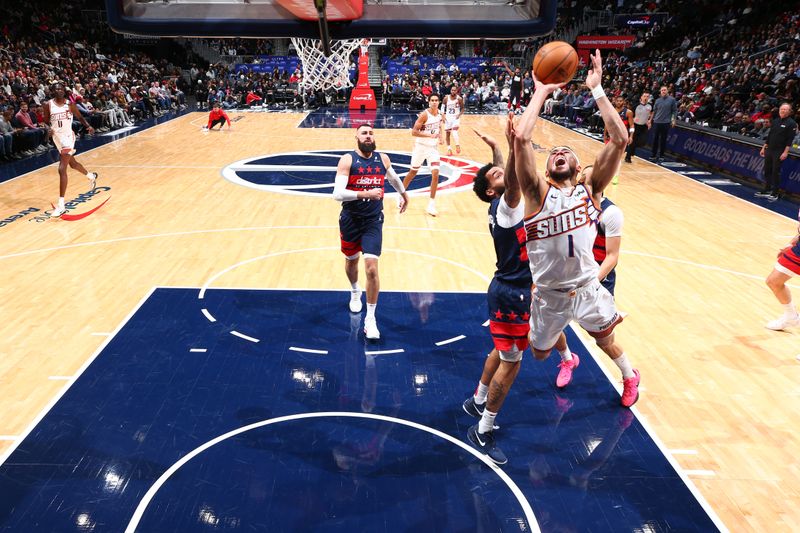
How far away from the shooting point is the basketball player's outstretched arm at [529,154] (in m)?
3.31

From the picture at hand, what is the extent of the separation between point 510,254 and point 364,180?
2259 millimetres

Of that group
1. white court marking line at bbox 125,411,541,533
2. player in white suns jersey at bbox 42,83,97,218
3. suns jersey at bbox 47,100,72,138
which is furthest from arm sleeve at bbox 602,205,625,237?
suns jersey at bbox 47,100,72,138

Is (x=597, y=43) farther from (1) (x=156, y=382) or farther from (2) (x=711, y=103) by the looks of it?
(1) (x=156, y=382)

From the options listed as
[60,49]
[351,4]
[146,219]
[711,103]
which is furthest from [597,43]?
[351,4]

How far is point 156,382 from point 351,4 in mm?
3428

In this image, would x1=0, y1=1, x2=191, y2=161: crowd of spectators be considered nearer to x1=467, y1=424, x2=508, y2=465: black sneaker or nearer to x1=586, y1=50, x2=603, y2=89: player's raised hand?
x1=467, y1=424, x2=508, y2=465: black sneaker

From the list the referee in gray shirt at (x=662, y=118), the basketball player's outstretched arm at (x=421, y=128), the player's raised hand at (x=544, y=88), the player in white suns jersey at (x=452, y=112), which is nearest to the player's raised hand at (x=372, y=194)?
the player's raised hand at (x=544, y=88)

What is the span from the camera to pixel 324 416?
4742mm

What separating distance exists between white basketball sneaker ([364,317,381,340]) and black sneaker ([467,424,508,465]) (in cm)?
167

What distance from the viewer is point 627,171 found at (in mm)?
14859

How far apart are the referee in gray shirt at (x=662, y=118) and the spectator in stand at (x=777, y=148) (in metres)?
3.27

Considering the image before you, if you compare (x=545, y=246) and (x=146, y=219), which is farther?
(x=146, y=219)

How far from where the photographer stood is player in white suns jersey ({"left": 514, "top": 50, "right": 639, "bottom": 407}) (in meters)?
3.69

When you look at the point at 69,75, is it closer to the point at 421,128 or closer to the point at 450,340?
the point at 421,128
